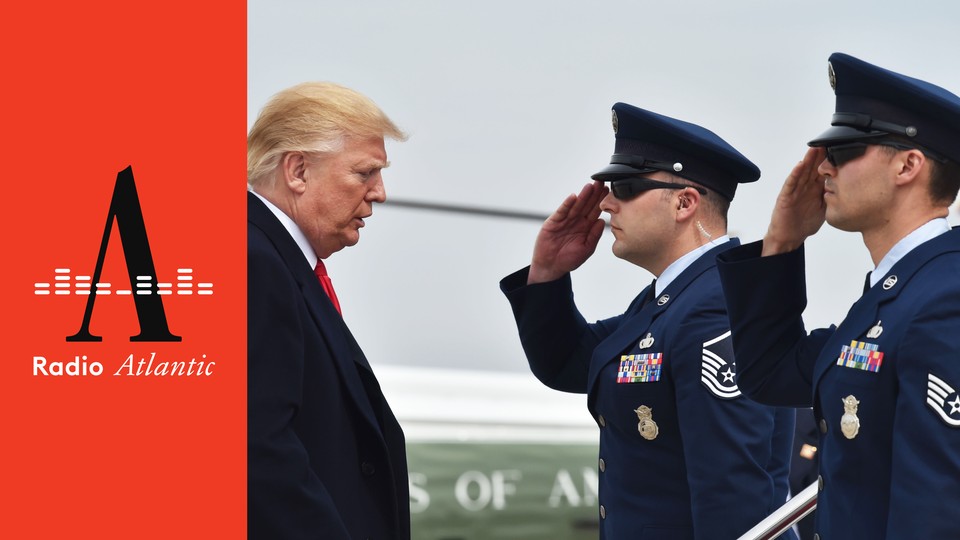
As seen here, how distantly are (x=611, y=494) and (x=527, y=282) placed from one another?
1.26 feet

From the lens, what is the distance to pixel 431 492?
287 centimetres

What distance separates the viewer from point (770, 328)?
1.53 meters

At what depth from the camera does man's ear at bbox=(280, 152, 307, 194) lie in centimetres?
162

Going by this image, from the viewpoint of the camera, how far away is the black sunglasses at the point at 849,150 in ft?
4.50

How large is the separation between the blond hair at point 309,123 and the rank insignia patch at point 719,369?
47 cm

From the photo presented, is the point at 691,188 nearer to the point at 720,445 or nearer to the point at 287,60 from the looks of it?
the point at 720,445

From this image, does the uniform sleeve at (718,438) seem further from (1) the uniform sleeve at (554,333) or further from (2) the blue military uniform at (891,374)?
(1) the uniform sleeve at (554,333)

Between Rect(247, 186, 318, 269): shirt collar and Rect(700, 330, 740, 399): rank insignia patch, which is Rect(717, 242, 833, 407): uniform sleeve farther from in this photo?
Rect(247, 186, 318, 269): shirt collar

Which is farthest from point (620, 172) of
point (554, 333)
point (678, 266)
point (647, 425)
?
point (647, 425)

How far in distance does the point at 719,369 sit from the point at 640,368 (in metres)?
0.12

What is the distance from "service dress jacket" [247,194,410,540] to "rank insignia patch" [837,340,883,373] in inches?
19.6

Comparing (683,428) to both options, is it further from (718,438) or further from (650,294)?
(650,294)
